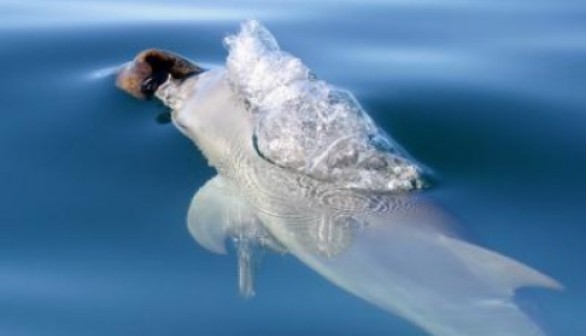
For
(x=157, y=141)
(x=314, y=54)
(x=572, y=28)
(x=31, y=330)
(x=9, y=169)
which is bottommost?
(x=31, y=330)

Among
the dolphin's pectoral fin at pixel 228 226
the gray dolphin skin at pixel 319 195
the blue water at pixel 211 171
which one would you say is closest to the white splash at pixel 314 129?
the gray dolphin skin at pixel 319 195

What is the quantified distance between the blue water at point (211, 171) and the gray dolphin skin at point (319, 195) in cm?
10

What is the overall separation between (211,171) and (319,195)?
0.63 metres

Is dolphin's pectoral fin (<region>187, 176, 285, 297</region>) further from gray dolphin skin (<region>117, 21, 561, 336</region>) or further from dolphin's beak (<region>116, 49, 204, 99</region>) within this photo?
dolphin's beak (<region>116, 49, 204, 99</region>)

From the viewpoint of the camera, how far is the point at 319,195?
190 inches

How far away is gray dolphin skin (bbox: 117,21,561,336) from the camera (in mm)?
3949

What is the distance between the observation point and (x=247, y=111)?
18.4 ft

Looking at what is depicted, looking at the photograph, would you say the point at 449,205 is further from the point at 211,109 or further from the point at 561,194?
the point at 211,109

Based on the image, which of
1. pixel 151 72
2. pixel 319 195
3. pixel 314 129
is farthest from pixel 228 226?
pixel 151 72

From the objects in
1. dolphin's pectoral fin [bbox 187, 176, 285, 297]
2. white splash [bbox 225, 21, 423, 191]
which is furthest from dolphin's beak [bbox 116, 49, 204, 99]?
dolphin's pectoral fin [bbox 187, 176, 285, 297]

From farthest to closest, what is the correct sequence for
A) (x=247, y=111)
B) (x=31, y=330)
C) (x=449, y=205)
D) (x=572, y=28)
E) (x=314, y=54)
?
1. (x=572, y=28)
2. (x=314, y=54)
3. (x=247, y=111)
4. (x=449, y=205)
5. (x=31, y=330)

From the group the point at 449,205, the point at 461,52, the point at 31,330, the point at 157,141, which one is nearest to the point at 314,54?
the point at 461,52

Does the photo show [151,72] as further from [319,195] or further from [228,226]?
[319,195]

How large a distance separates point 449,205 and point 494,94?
4.54ft
